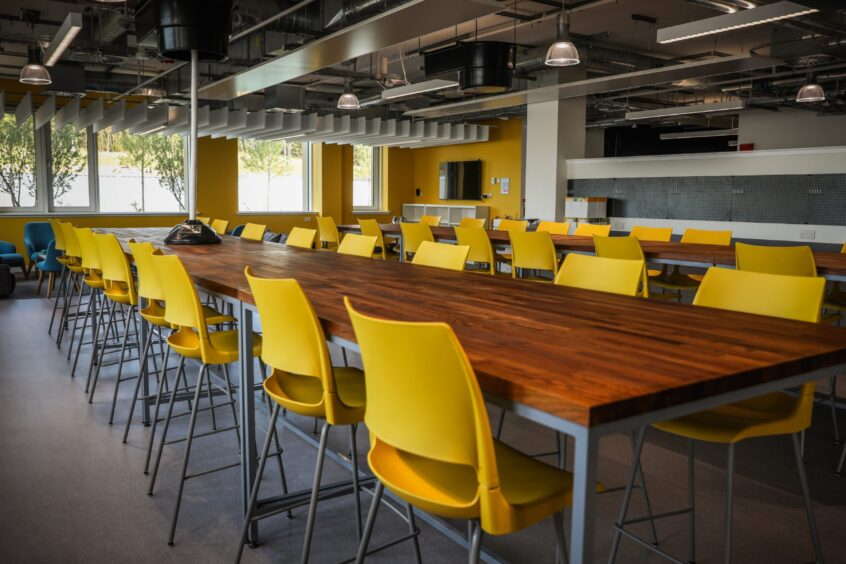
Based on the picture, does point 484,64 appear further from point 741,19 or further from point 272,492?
point 272,492

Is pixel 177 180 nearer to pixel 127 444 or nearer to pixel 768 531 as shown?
pixel 127 444

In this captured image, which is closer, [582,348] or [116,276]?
[582,348]

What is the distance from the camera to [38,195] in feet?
38.6

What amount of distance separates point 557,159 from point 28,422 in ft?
27.4

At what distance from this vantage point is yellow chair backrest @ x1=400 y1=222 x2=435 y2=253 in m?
6.80

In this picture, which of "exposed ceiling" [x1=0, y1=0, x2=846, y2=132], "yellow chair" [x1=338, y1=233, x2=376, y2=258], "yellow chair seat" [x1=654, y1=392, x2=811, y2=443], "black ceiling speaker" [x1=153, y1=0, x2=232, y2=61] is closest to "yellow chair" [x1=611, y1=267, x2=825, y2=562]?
"yellow chair seat" [x1=654, y1=392, x2=811, y2=443]

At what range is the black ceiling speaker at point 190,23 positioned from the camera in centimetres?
384

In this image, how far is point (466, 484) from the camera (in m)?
1.54

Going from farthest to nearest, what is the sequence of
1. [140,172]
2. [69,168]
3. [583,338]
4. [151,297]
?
[140,172] → [69,168] → [151,297] → [583,338]

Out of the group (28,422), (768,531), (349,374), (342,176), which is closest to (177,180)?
(342,176)

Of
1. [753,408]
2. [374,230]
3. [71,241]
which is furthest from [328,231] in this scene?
[753,408]

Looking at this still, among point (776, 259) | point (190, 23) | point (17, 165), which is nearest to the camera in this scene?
point (190, 23)

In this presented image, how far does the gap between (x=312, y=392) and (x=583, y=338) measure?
1.05 meters

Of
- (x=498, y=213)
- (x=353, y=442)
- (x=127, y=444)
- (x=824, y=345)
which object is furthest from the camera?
(x=498, y=213)
